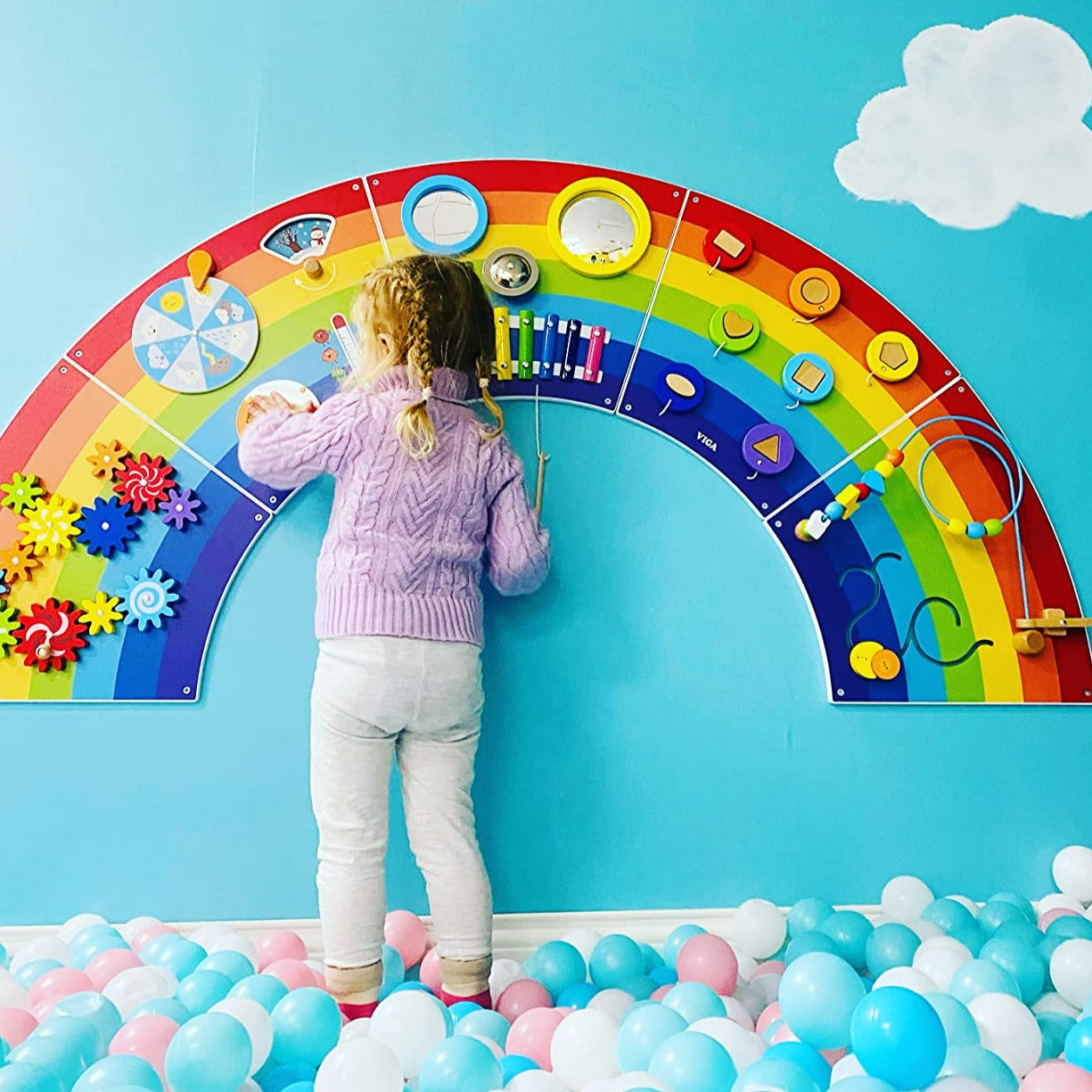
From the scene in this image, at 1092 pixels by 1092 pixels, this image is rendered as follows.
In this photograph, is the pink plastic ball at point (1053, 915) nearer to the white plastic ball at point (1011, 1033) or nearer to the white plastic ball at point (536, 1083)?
the white plastic ball at point (1011, 1033)

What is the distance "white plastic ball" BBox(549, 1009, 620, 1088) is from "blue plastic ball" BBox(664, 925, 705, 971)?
429 mm

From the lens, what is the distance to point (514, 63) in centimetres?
198

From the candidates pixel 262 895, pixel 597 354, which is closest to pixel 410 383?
pixel 597 354

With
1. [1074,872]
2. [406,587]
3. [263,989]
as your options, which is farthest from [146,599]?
[1074,872]

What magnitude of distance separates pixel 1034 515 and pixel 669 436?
0.70 metres

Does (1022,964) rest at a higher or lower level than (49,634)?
lower

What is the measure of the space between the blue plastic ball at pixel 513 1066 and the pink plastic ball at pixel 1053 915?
0.93 meters

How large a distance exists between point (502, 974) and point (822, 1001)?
623mm

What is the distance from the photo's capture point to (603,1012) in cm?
133

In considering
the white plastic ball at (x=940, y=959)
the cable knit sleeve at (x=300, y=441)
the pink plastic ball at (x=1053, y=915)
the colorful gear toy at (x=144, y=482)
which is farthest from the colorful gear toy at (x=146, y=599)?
the pink plastic ball at (x=1053, y=915)

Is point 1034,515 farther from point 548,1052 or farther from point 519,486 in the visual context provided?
point 548,1052

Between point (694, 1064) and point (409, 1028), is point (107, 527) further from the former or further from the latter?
point (694, 1064)

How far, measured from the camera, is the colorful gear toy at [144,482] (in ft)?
5.98

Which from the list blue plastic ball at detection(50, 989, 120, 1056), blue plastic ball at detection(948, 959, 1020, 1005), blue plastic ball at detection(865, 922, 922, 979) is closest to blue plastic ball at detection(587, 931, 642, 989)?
blue plastic ball at detection(865, 922, 922, 979)
